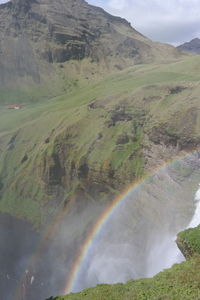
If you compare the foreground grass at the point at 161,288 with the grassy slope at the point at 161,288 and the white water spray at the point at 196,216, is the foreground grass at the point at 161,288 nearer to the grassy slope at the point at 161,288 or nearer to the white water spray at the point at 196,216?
the grassy slope at the point at 161,288

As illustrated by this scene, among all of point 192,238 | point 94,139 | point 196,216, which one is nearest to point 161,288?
point 192,238

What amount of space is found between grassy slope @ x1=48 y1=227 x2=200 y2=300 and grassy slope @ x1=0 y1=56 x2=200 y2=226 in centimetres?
3826

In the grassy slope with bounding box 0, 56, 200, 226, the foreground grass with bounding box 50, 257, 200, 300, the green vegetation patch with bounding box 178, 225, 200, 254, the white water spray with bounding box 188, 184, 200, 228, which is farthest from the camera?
the grassy slope with bounding box 0, 56, 200, 226

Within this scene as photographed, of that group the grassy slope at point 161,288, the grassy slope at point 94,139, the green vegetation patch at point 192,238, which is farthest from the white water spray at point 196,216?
the grassy slope at point 161,288

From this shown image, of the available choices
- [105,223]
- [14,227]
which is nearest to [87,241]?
[105,223]

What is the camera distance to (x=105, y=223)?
66938 millimetres

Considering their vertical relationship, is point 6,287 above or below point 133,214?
below

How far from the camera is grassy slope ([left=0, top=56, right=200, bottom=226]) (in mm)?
67375

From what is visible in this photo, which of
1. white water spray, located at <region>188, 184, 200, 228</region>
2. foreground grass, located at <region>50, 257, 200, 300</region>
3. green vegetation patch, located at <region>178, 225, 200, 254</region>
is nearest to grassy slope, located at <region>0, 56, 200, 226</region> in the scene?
white water spray, located at <region>188, 184, 200, 228</region>

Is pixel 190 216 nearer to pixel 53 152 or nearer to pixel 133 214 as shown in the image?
pixel 133 214

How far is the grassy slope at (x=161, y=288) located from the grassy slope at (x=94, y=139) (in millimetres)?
38255

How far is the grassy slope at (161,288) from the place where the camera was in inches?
616

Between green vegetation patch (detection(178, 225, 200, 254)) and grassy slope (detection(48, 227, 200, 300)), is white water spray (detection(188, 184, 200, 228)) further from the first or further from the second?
grassy slope (detection(48, 227, 200, 300))

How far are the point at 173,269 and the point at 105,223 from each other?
48.6 meters
